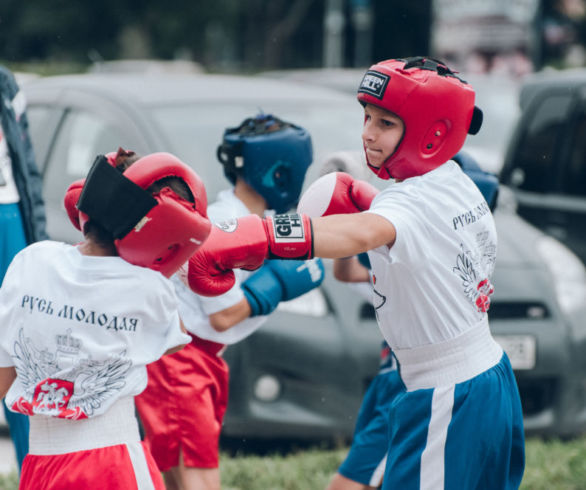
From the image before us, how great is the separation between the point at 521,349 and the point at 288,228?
2.65 meters

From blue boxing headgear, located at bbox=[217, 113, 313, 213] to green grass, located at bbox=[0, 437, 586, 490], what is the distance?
1332 mm

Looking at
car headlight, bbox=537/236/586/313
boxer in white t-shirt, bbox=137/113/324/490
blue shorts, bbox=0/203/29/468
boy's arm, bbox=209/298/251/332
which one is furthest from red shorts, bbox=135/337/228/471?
car headlight, bbox=537/236/586/313

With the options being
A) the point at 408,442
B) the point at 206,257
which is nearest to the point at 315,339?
the point at 408,442

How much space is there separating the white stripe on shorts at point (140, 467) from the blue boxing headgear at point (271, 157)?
3.74 ft

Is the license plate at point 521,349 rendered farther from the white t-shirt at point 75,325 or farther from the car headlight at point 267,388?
the white t-shirt at point 75,325

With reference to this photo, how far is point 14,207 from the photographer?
11.6 feet

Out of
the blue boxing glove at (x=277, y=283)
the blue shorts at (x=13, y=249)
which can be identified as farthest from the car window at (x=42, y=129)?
the blue boxing glove at (x=277, y=283)

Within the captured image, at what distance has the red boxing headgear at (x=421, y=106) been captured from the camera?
2.61 meters

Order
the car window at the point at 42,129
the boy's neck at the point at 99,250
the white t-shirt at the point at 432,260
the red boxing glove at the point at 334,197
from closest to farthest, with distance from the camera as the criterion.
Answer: the boy's neck at the point at 99,250, the white t-shirt at the point at 432,260, the red boxing glove at the point at 334,197, the car window at the point at 42,129

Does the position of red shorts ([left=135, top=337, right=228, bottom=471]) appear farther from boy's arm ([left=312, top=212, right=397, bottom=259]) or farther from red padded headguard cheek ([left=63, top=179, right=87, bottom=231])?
boy's arm ([left=312, top=212, right=397, bottom=259])

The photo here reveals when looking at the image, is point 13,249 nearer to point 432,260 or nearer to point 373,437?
point 373,437

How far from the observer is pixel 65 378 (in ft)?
7.75

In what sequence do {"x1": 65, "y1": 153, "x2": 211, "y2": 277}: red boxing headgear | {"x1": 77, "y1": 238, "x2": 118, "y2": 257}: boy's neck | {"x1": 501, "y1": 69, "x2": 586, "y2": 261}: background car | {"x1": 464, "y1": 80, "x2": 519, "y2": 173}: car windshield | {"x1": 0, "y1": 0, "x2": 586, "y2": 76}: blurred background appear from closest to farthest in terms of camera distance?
{"x1": 65, "y1": 153, "x2": 211, "y2": 277}: red boxing headgear < {"x1": 77, "y1": 238, "x2": 118, "y2": 257}: boy's neck < {"x1": 501, "y1": 69, "x2": 586, "y2": 261}: background car < {"x1": 464, "y1": 80, "x2": 519, "y2": 173}: car windshield < {"x1": 0, "y1": 0, "x2": 586, "y2": 76}: blurred background

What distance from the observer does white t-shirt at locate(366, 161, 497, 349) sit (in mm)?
2502
